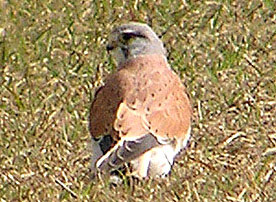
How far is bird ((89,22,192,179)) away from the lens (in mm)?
7656

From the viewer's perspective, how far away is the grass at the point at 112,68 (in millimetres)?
7969

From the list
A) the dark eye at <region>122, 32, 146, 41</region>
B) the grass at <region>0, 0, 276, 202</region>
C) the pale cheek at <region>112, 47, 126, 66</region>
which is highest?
the dark eye at <region>122, 32, 146, 41</region>

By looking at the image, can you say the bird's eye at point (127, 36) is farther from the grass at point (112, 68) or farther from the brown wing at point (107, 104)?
the grass at point (112, 68)

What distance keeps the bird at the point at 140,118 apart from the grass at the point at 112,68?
0.17 m

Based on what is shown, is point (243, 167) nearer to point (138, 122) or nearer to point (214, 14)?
point (138, 122)

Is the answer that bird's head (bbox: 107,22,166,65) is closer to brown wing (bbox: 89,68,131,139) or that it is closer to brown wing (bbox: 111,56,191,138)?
brown wing (bbox: 111,56,191,138)

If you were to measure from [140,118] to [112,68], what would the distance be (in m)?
1.83

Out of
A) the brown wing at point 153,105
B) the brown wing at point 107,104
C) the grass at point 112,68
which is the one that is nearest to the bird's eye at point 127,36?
the brown wing at point 153,105

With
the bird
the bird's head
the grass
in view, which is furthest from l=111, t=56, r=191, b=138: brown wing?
the grass

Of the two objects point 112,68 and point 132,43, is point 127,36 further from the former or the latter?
point 112,68

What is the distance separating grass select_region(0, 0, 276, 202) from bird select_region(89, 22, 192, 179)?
17 centimetres

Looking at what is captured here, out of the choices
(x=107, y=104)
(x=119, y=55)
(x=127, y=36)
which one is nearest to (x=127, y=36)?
(x=127, y=36)

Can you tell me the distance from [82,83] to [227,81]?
100cm

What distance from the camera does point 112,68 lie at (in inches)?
379
